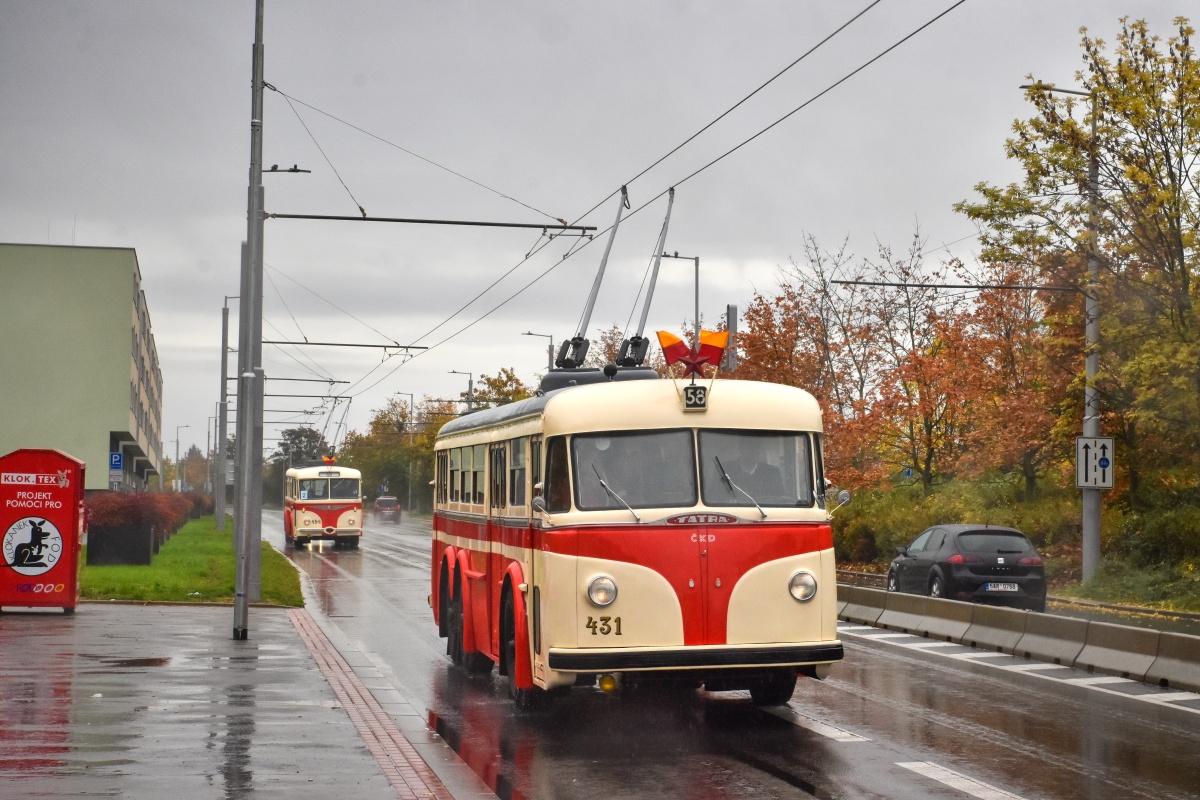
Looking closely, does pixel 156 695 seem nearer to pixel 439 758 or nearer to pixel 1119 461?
pixel 439 758

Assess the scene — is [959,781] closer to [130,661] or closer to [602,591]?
[602,591]

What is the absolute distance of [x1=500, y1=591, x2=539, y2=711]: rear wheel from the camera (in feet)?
45.5

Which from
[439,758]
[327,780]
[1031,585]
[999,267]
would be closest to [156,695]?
[439,758]

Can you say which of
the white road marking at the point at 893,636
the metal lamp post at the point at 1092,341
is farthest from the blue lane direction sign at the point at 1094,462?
the white road marking at the point at 893,636

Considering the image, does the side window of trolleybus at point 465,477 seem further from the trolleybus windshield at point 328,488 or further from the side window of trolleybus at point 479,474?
the trolleybus windshield at point 328,488

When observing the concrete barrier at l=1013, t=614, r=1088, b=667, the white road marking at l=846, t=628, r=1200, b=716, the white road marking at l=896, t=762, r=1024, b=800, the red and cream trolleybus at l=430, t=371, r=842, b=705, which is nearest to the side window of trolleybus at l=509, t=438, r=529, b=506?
the red and cream trolleybus at l=430, t=371, r=842, b=705

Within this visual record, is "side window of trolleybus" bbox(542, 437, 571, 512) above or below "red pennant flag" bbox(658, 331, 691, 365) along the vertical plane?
below

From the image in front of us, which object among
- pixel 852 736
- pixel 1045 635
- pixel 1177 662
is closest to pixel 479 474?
pixel 852 736

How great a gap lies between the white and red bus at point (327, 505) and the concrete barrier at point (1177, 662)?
143 feet

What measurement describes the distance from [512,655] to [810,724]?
2.69 metres

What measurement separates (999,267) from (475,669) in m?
28.9

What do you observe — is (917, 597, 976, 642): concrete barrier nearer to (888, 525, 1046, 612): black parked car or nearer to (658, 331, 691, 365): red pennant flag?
(888, 525, 1046, 612): black parked car

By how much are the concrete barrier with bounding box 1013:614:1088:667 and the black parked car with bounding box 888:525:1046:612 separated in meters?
5.25

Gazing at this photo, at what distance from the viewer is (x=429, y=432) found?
104438mm
